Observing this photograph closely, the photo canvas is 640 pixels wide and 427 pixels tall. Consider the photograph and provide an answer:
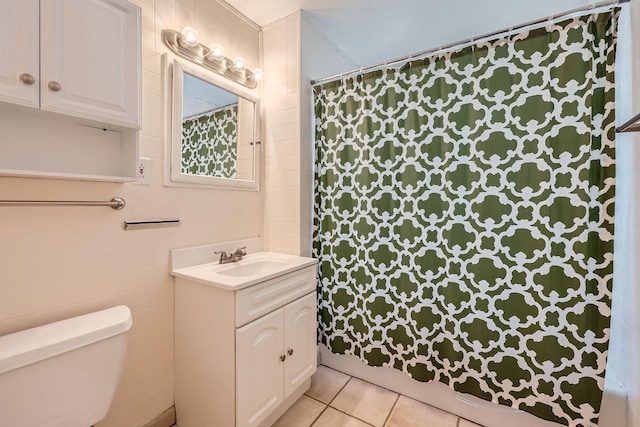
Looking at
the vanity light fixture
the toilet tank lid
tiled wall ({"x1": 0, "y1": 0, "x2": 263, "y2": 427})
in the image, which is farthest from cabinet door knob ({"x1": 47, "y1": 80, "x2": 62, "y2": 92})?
the toilet tank lid

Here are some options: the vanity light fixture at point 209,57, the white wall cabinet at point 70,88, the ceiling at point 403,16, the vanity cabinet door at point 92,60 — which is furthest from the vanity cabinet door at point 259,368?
the ceiling at point 403,16

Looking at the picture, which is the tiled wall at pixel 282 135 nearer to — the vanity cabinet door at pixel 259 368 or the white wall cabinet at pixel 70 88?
the vanity cabinet door at pixel 259 368

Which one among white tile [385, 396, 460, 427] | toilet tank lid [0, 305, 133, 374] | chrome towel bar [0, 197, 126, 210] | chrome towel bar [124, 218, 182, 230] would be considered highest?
chrome towel bar [0, 197, 126, 210]

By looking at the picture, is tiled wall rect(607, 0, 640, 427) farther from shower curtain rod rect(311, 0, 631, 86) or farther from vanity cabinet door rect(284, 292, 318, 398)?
vanity cabinet door rect(284, 292, 318, 398)

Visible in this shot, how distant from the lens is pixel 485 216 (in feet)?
4.79

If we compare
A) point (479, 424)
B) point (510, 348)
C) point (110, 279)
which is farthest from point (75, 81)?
point (479, 424)

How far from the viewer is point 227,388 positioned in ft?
4.17

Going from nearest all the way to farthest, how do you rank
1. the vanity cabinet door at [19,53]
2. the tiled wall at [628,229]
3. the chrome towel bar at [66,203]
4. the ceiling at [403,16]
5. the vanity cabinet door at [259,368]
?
1. the vanity cabinet door at [19,53]
2. the chrome towel bar at [66,203]
3. the tiled wall at [628,229]
4. the vanity cabinet door at [259,368]
5. the ceiling at [403,16]

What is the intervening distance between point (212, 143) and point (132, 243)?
73 cm

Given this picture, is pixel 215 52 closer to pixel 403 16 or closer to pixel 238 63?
pixel 238 63

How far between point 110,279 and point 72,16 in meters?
1.06

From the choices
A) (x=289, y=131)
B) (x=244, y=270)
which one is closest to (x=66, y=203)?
(x=244, y=270)

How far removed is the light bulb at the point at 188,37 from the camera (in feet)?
4.92

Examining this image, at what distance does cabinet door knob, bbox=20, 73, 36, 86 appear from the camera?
893mm
